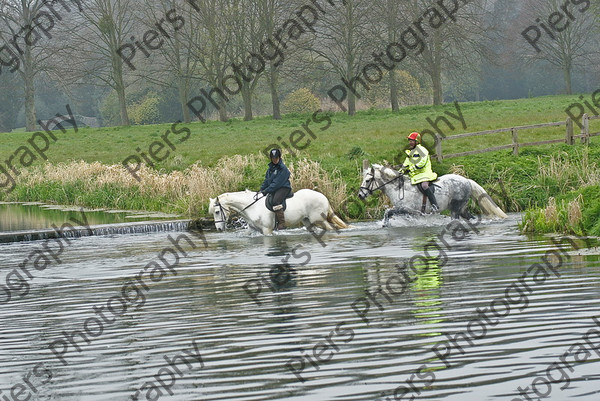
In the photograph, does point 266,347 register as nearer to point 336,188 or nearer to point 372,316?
point 372,316

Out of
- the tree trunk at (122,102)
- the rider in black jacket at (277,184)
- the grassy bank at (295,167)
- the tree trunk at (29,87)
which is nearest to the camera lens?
the rider in black jacket at (277,184)

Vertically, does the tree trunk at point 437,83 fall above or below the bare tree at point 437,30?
below

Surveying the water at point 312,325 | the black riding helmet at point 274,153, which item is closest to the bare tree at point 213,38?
the black riding helmet at point 274,153

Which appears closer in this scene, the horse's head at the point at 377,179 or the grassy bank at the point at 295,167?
the horse's head at the point at 377,179

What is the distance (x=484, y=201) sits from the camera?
24.1 meters

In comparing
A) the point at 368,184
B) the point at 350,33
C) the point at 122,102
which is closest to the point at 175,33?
the point at 122,102

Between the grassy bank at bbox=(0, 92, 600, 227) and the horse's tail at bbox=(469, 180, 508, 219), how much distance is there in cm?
145

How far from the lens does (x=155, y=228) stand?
84.2ft

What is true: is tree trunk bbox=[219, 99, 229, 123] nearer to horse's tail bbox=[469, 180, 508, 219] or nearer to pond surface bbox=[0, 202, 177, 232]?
pond surface bbox=[0, 202, 177, 232]

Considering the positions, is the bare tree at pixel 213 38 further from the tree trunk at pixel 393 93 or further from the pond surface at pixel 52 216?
the pond surface at pixel 52 216

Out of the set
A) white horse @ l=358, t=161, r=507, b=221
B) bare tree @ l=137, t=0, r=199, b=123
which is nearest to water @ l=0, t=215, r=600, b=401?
white horse @ l=358, t=161, r=507, b=221

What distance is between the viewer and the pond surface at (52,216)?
1094 inches

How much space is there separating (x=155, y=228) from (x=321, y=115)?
120ft

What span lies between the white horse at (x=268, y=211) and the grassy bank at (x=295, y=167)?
126 inches
